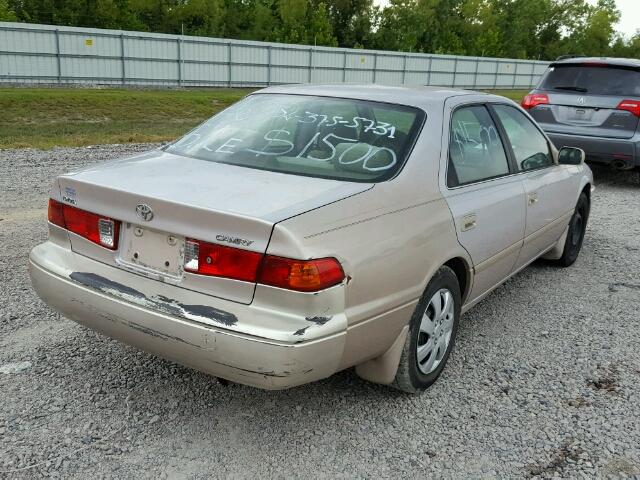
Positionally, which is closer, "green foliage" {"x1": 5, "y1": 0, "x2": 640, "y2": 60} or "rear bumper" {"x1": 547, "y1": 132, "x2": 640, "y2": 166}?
"rear bumper" {"x1": 547, "y1": 132, "x2": 640, "y2": 166}

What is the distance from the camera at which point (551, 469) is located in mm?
2740

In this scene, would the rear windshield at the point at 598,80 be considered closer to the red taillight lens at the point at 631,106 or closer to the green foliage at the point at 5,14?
the red taillight lens at the point at 631,106

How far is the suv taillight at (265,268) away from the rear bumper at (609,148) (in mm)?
7071

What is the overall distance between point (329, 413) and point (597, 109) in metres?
7.07

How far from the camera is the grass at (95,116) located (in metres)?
12.4

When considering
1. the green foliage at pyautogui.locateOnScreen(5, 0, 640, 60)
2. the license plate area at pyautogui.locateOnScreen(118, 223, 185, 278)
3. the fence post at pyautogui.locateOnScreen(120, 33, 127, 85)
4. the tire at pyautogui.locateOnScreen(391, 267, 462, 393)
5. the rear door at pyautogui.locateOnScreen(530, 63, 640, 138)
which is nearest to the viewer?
the license plate area at pyautogui.locateOnScreen(118, 223, 185, 278)

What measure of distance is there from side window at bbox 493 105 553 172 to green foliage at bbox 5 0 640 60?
42.7 m

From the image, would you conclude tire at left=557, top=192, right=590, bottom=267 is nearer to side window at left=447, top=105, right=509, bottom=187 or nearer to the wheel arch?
side window at left=447, top=105, right=509, bottom=187

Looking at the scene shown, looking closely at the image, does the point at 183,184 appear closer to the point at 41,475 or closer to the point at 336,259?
the point at 336,259

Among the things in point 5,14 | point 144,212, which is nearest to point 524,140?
point 144,212

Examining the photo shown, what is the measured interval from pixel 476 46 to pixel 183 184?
217ft

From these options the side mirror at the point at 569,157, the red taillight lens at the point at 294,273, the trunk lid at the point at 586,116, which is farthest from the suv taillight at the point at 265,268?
the trunk lid at the point at 586,116

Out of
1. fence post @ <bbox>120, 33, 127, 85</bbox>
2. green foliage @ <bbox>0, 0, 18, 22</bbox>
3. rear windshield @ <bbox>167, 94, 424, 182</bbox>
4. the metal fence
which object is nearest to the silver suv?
rear windshield @ <bbox>167, 94, 424, 182</bbox>

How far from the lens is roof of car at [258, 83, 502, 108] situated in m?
3.56
